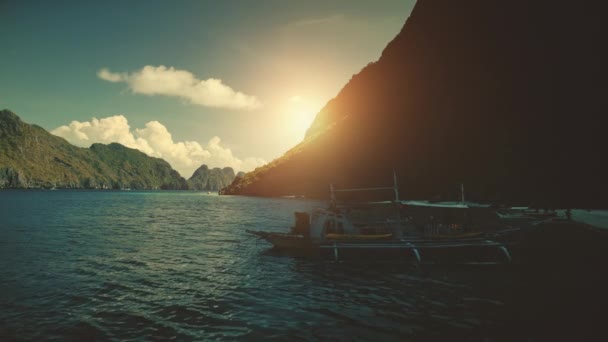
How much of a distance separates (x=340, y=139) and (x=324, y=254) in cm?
13597

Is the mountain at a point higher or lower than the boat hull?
higher

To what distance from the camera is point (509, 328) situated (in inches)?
536

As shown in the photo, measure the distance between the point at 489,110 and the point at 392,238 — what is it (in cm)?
8778

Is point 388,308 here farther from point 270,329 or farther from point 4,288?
point 4,288

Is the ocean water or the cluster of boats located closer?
the ocean water

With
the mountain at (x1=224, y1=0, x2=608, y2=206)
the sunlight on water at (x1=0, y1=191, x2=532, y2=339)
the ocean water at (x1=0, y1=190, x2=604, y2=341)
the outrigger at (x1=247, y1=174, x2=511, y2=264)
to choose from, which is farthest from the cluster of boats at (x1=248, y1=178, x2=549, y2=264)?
the mountain at (x1=224, y1=0, x2=608, y2=206)

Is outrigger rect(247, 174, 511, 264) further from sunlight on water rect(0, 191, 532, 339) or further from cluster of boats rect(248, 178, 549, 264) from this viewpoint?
sunlight on water rect(0, 191, 532, 339)

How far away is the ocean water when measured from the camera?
514 inches

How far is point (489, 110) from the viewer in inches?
3708

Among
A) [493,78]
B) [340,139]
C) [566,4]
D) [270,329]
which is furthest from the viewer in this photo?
[340,139]

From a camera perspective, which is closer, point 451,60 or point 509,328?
point 509,328

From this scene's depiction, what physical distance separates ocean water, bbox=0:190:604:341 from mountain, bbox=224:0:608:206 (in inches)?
2420

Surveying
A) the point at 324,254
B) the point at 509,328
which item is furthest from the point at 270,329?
the point at 324,254

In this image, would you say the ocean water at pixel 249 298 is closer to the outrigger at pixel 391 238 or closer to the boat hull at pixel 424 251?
the boat hull at pixel 424 251
